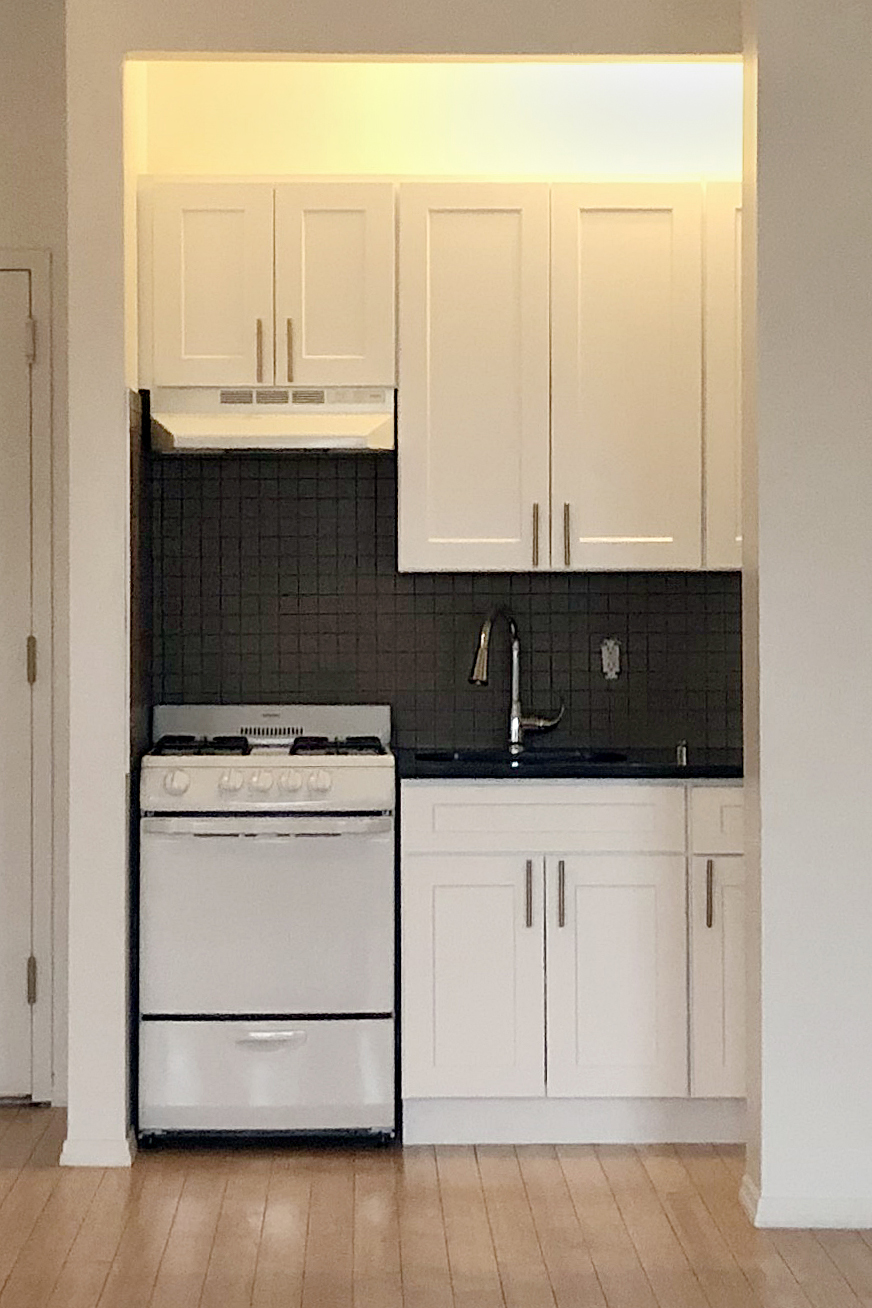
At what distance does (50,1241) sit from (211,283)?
2338 millimetres

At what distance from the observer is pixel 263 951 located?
4242 millimetres

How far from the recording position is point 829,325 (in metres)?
3.69

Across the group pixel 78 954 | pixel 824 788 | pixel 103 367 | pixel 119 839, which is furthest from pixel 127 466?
pixel 824 788

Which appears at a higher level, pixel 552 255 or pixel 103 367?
pixel 552 255

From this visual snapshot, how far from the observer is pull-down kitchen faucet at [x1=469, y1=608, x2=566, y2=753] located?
4691 millimetres

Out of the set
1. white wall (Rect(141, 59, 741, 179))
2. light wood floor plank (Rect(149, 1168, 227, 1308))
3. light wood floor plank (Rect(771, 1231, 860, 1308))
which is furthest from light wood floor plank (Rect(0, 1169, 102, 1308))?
white wall (Rect(141, 59, 741, 179))

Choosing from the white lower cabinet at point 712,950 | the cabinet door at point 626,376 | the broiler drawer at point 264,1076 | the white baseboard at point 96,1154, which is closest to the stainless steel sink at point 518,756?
the white lower cabinet at point 712,950

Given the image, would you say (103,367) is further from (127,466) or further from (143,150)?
(143,150)

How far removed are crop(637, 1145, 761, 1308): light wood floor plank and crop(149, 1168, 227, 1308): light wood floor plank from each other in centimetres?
98

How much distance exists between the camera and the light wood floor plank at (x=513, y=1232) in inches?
131

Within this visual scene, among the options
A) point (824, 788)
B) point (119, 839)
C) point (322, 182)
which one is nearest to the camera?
point (824, 788)

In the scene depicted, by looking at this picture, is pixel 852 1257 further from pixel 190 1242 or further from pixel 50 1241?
pixel 50 1241

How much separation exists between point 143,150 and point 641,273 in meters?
1.34

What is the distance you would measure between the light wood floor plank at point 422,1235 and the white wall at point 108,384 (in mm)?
718
